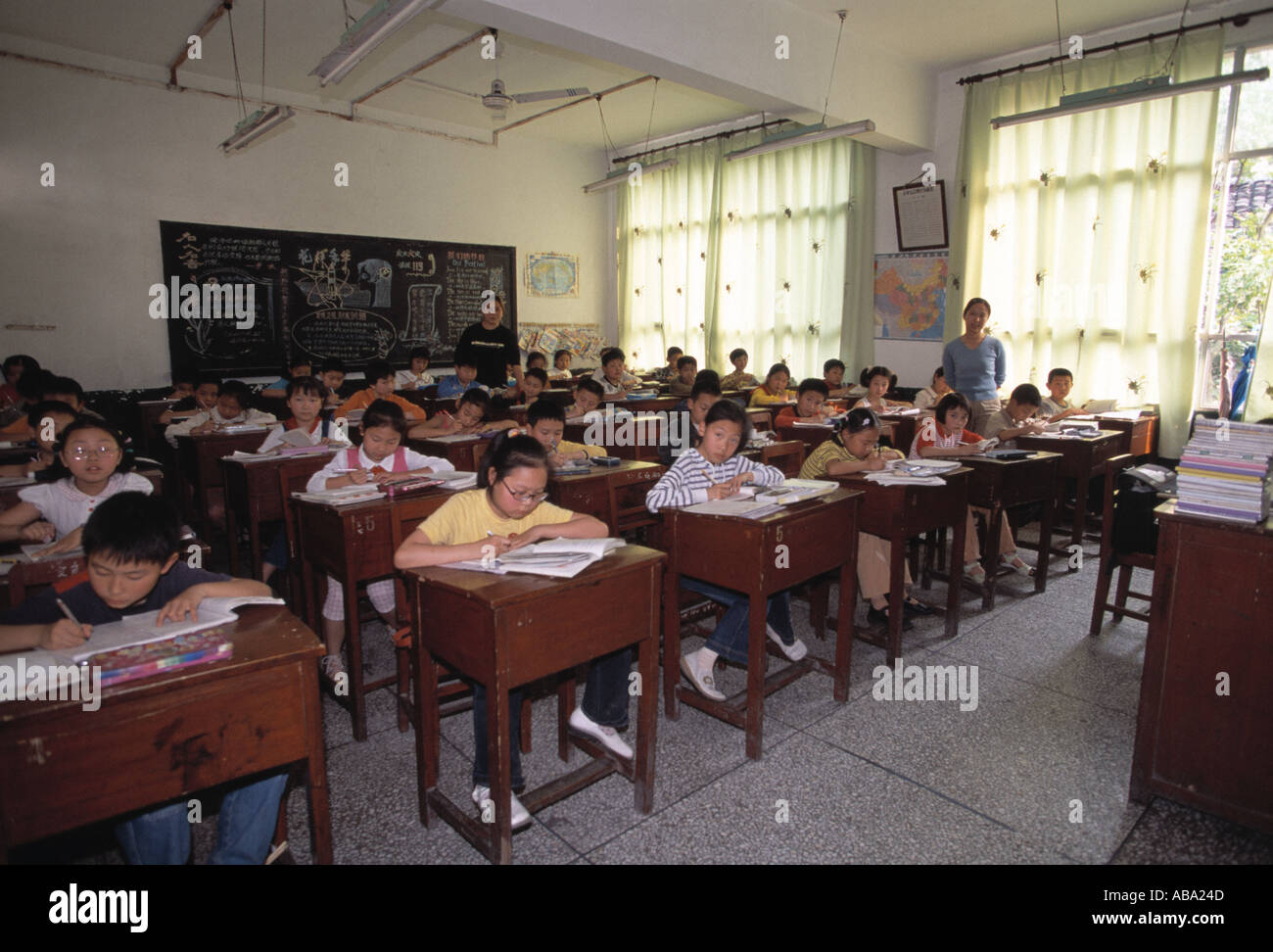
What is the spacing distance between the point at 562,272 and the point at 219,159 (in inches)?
148

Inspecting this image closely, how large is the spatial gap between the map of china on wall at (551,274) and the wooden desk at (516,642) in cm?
747

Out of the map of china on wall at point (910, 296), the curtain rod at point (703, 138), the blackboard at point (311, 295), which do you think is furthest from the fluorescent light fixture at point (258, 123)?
the map of china on wall at point (910, 296)

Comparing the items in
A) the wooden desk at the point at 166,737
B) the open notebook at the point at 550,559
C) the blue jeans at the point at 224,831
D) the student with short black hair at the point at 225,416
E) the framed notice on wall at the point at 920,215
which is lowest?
the blue jeans at the point at 224,831

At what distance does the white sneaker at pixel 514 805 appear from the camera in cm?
181

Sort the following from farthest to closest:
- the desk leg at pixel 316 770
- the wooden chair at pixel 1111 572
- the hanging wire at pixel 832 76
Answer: the hanging wire at pixel 832 76 < the wooden chair at pixel 1111 572 < the desk leg at pixel 316 770

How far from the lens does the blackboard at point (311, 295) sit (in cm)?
642

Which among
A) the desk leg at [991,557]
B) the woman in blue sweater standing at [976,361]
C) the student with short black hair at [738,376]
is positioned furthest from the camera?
the student with short black hair at [738,376]

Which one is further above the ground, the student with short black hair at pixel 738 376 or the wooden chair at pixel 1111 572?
the student with short black hair at pixel 738 376

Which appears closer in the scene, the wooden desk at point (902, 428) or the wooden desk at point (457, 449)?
the wooden desk at point (457, 449)

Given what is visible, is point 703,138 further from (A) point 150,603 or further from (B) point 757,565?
(A) point 150,603

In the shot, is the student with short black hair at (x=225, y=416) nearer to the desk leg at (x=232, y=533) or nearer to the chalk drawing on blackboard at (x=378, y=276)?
the desk leg at (x=232, y=533)

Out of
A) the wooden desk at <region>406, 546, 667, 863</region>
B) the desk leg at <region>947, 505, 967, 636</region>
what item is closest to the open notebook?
the wooden desk at <region>406, 546, 667, 863</region>

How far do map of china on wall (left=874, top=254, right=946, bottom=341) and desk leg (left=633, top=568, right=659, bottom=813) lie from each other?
556cm
